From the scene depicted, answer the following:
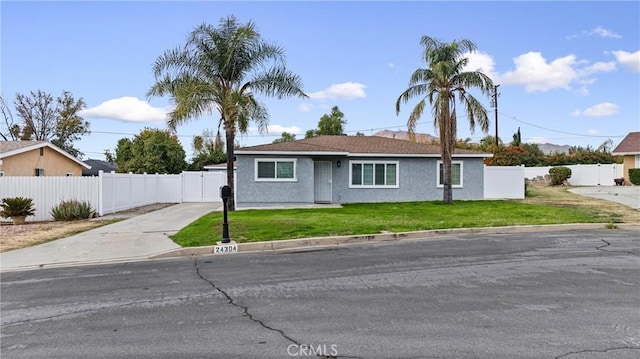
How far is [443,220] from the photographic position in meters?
15.8

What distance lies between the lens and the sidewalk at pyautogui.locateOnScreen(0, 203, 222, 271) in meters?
9.95

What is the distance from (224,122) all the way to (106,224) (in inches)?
246

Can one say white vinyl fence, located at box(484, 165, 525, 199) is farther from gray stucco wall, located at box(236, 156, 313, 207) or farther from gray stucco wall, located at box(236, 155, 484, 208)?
gray stucco wall, located at box(236, 156, 313, 207)

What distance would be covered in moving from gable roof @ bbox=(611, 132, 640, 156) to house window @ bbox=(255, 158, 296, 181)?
30306 millimetres

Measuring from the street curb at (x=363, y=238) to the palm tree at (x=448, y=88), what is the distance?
8795 mm

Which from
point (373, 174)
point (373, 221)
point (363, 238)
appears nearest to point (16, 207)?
point (373, 221)

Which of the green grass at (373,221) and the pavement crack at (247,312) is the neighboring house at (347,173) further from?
the pavement crack at (247,312)

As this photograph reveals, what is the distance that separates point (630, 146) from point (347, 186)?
2801cm

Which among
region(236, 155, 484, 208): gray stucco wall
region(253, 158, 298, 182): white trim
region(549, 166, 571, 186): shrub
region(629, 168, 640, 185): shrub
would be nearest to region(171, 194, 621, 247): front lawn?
region(236, 155, 484, 208): gray stucco wall

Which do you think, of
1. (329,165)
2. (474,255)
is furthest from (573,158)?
(474,255)

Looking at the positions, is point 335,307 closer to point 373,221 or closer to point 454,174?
point 373,221

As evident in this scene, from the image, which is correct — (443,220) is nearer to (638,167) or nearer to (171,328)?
(171,328)

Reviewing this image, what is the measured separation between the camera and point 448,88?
73.9 ft

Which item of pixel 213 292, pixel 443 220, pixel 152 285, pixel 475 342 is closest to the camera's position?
pixel 475 342
